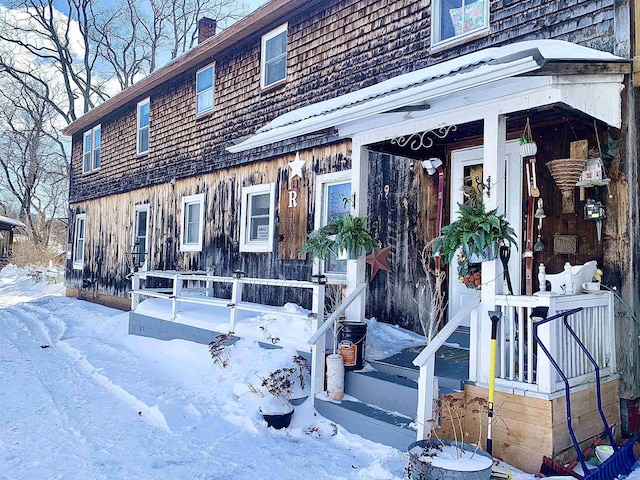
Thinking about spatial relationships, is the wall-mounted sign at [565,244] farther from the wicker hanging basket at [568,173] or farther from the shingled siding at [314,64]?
the shingled siding at [314,64]

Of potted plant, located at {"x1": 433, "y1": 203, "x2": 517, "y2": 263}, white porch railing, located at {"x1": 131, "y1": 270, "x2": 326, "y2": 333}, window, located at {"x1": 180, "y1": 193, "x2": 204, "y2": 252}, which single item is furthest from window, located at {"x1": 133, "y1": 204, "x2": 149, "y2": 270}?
potted plant, located at {"x1": 433, "y1": 203, "x2": 517, "y2": 263}

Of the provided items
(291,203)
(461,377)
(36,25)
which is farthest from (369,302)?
(36,25)

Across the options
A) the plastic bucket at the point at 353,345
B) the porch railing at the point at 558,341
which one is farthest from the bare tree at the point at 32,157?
the porch railing at the point at 558,341

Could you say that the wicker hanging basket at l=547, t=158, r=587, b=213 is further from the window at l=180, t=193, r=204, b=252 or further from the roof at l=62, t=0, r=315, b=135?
the window at l=180, t=193, r=204, b=252

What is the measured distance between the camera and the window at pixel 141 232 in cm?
1254

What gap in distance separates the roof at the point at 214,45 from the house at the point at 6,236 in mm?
15879

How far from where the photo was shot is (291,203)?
8320mm

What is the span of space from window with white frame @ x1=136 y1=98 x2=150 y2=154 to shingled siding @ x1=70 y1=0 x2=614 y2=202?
11.4 inches

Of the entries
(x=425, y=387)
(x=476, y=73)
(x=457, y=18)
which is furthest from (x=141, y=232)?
(x=476, y=73)

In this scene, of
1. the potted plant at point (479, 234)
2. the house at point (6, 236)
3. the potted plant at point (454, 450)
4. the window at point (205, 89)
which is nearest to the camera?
the potted plant at point (454, 450)

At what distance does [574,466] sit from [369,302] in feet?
12.0

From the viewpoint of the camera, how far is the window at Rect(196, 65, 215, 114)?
10.6 metres

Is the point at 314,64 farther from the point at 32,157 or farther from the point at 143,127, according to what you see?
the point at 32,157

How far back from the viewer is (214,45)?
9969 millimetres
